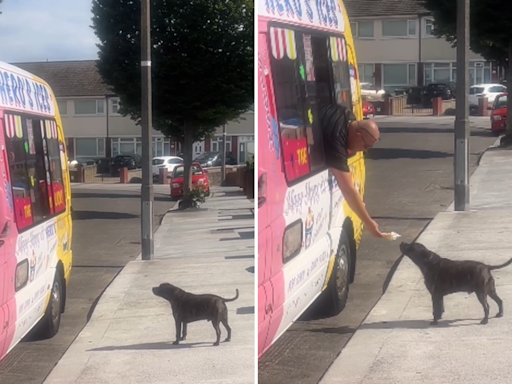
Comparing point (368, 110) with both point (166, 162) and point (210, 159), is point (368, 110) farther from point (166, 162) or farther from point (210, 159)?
point (166, 162)

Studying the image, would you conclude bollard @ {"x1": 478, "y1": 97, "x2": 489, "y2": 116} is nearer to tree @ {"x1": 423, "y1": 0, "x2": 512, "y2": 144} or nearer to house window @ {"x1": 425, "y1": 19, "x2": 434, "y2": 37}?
tree @ {"x1": 423, "y1": 0, "x2": 512, "y2": 144}

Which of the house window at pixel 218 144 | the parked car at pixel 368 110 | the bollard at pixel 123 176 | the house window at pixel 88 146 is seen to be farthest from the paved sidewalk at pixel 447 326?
the house window at pixel 88 146

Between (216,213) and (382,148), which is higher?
(382,148)

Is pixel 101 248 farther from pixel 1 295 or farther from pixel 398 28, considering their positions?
pixel 398 28

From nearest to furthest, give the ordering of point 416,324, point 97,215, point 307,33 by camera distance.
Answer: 1. point 307,33
2. point 416,324
3. point 97,215

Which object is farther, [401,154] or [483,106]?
[401,154]

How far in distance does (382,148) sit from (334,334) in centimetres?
54

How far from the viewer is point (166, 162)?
8.16 feet

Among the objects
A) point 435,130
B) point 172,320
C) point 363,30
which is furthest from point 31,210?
point 435,130

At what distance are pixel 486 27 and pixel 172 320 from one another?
1227 millimetres

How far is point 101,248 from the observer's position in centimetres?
258

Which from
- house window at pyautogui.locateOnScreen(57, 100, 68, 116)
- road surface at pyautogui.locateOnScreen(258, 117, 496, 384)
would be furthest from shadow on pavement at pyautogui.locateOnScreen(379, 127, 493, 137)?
house window at pyautogui.locateOnScreen(57, 100, 68, 116)

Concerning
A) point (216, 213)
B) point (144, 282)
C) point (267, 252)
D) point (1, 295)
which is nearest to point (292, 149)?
point (267, 252)

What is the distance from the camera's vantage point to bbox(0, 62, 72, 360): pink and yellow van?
91.2 inches
